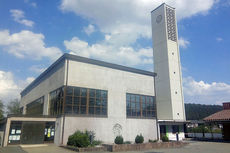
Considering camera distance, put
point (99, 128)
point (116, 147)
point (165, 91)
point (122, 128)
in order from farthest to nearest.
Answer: point (165, 91) < point (122, 128) < point (99, 128) < point (116, 147)

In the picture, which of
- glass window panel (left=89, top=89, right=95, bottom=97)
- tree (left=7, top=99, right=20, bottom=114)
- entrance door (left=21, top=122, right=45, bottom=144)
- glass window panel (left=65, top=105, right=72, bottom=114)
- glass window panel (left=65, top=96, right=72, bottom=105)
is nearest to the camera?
entrance door (left=21, top=122, right=45, bottom=144)

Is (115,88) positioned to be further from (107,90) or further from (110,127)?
(110,127)

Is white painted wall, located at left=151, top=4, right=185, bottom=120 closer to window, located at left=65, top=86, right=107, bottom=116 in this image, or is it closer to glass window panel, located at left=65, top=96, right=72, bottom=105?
window, located at left=65, top=86, right=107, bottom=116

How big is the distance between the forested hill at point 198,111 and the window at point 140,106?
8013cm

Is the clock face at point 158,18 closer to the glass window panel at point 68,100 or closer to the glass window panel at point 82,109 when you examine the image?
the glass window panel at point 82,109

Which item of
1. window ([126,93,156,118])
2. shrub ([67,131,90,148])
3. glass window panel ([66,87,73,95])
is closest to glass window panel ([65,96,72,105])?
glass window panel ([66,87,73,95])

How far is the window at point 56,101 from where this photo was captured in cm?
2449

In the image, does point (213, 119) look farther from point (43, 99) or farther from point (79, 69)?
point (43, 99)

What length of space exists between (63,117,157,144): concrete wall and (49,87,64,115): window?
7.97ft

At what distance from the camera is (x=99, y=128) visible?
25.6 meters

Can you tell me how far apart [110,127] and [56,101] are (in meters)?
8.38

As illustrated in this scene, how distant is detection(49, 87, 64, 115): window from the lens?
24.5 m

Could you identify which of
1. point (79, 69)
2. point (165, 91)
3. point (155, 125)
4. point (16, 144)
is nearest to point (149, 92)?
point (155, 125)

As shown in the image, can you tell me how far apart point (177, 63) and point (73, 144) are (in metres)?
29.7
